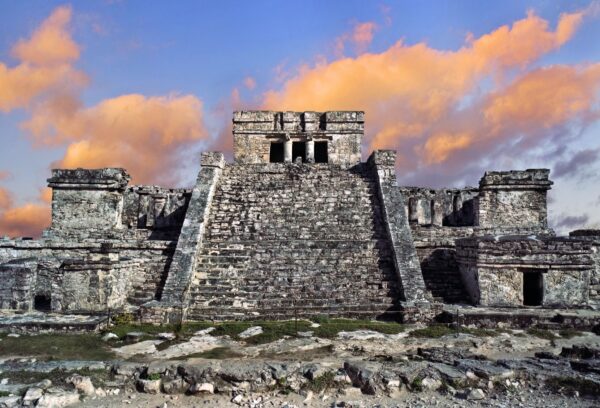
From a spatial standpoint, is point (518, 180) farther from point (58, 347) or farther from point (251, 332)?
point (58, 347)

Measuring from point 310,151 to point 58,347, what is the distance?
1481cm

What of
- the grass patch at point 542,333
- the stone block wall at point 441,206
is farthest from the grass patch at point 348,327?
the stone block wall at point 441,206

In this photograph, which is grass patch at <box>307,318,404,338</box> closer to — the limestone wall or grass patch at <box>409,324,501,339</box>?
grass patch at <box>409,324,501,339</box>

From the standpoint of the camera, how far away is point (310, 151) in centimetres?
2162

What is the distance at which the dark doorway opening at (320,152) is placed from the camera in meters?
22.5

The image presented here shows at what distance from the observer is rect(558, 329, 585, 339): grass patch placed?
9672 mm

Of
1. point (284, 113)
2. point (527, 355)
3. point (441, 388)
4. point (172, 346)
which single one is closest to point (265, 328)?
point (172, 346)

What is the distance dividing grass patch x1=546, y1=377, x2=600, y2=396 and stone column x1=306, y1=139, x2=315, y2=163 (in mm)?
15515

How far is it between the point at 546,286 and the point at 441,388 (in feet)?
22.3

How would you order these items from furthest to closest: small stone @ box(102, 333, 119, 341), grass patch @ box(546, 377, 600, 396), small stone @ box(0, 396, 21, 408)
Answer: small stone @ box(102, 333, 119, 341)
grass patch @ box(546, 377, 600, 396)
small stone @ box(0, 396, 21, 408)

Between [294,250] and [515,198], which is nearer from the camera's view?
[294,250]

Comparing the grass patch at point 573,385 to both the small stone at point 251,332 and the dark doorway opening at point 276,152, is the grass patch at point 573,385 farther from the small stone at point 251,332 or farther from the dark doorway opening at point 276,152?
the dark doorway opening at point 276,152

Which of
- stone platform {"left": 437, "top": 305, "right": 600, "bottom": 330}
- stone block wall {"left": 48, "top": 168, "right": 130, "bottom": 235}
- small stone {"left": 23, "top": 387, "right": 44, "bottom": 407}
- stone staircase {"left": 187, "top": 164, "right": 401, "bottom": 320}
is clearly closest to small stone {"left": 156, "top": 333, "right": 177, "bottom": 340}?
stone staircase {"left": 187, "top": 164, "right": 401, "bottom": 320}

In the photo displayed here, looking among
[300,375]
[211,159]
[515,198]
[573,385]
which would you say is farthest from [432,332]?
[211,159]
